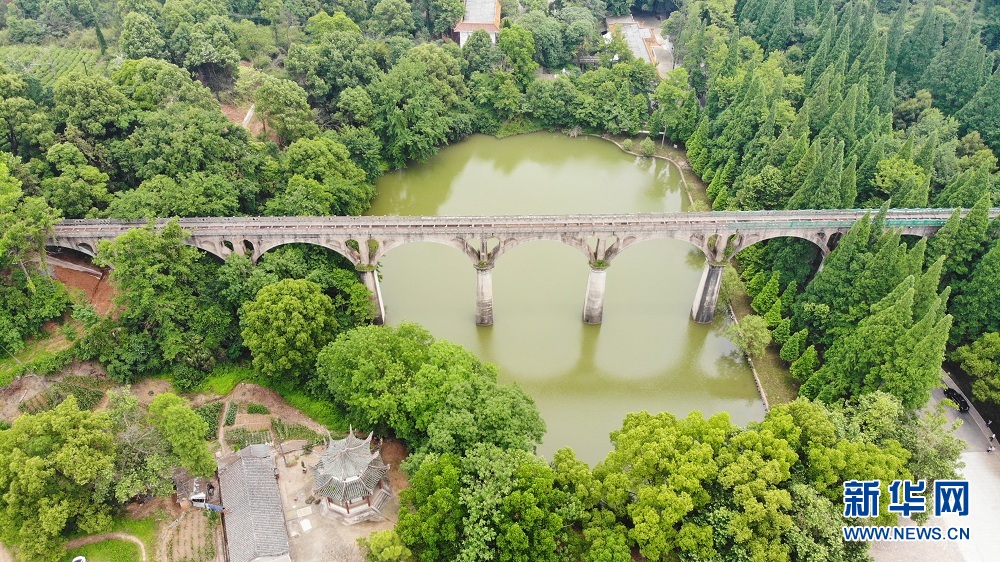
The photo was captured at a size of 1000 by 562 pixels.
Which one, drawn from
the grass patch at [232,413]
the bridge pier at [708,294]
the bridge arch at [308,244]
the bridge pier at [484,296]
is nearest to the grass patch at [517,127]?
the bridge pier at [484,296]

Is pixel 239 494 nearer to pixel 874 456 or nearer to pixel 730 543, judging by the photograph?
pixel 730 543

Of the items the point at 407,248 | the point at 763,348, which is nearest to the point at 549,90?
the point at 407,248

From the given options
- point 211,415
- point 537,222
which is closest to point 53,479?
point 211,415

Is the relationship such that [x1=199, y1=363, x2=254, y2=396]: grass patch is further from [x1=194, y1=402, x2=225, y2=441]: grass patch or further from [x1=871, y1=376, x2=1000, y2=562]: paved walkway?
[x1=871, y1=376, x2=1000, y2=562]: paved walkway

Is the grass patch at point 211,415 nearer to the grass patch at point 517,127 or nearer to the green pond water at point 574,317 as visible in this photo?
the green pond water at point 574,317

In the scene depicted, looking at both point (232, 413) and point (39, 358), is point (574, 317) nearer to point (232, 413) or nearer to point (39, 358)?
point (232, 413)
